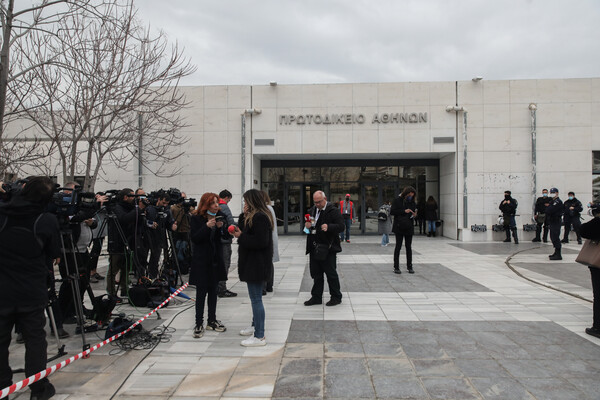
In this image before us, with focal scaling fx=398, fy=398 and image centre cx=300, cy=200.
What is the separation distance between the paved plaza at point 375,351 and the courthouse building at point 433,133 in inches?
358

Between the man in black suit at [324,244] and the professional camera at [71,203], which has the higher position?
the professional camera at [71,203]

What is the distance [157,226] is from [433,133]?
1239 centimetres

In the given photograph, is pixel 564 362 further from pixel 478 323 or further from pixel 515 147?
pixel 515 147

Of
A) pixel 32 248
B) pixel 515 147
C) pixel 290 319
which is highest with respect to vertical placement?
pixel 515 147

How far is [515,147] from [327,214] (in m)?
12.9

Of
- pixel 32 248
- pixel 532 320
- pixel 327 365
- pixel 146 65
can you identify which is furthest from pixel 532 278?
pixel 146 65

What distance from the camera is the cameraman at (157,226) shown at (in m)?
7.10

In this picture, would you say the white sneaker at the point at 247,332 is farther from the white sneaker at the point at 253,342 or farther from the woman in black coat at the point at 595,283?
the woman in black coat at the point at 595,283

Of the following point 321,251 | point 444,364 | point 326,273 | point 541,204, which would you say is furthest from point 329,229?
point 541,204

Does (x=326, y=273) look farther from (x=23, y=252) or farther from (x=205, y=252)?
(x=23, y=252)

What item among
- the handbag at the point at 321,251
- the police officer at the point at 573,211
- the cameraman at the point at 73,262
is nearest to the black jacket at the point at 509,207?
the police officer at the point at 573,211

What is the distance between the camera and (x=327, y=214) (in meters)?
6.19

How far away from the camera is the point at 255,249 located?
14.6ft

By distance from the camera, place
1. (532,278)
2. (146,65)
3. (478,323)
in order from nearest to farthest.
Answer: (478,323)
(532,278)
(146,65)
